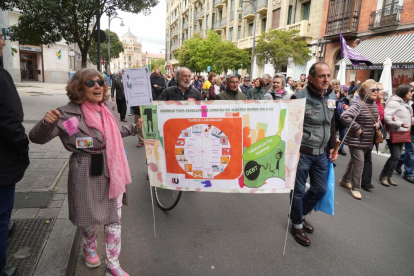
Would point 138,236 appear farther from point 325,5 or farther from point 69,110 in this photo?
point 325,5

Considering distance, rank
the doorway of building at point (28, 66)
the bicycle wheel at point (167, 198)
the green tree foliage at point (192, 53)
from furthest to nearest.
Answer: the green tree foliage at point (192, 53) < the doorway of building at point (28, 66) < the bicycle wheel at point (167, 198)

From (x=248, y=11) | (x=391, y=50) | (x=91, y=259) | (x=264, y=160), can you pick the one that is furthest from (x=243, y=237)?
(x=248, y=11)

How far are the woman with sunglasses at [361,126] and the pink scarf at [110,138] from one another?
3.64 meters

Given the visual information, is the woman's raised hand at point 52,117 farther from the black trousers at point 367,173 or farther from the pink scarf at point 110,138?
the black trousers at point 367,173

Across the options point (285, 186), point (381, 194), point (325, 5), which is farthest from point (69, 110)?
point (325, 5)

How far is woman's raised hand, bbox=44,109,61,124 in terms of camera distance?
199cm

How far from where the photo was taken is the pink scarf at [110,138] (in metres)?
2.27

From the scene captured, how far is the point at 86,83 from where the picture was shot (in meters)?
2.25

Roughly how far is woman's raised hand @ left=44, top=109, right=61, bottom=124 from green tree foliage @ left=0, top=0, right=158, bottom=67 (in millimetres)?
10140

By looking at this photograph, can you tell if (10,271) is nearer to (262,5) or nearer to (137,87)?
(137,87)

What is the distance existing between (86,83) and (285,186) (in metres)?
2.11

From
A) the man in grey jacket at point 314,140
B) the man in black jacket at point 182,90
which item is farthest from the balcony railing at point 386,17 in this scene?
the man in grey jacket at point 314,140

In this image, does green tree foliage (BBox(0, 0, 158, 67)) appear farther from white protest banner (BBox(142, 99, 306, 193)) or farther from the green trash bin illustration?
the green trash bin illustration

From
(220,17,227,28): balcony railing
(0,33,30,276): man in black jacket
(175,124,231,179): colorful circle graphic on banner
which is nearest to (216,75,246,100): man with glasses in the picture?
(175,124,231,179): colorful circle graphic on banner
